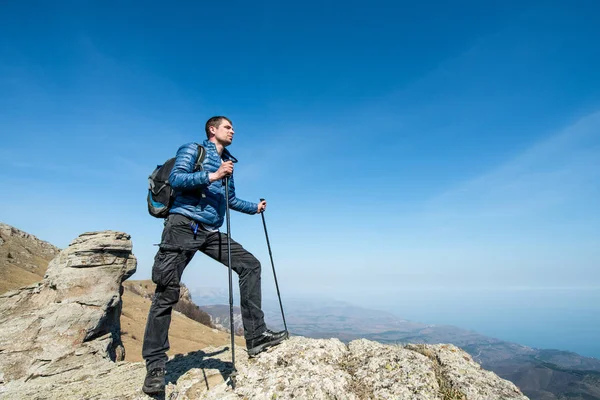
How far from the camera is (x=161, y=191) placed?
5.46 metres

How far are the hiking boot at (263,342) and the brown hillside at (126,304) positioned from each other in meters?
13.2

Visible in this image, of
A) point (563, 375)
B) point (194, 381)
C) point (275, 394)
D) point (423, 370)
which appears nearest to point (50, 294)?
point (194, 381)

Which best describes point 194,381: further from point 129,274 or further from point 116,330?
point 129,274

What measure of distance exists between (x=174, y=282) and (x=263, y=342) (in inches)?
74.4

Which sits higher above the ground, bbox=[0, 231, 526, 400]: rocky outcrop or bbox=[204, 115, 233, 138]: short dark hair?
bbox=[204, 115, 233, 138]: short dark hair

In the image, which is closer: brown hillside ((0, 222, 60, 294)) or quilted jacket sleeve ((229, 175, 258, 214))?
quilted jacket sleeve ((229, 175, 258, 214))

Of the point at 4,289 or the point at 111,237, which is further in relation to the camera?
the point at 4,289

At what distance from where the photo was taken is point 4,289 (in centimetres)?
1831

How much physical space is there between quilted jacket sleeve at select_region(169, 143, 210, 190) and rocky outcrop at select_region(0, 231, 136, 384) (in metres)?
8.38

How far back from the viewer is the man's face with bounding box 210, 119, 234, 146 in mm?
5871

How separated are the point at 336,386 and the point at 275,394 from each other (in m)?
0.85

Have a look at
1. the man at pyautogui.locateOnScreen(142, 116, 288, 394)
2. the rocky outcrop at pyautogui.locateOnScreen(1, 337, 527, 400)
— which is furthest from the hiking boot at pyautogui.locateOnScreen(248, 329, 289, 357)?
the rocky outcrop at pyautogui.locateOnScreen(1, 337, 527, 400)

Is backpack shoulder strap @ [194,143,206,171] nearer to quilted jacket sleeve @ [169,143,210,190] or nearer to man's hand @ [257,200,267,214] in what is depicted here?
quilted jacket sleeve @ [169,143,210,190]

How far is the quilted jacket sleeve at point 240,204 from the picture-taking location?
6.31 m
